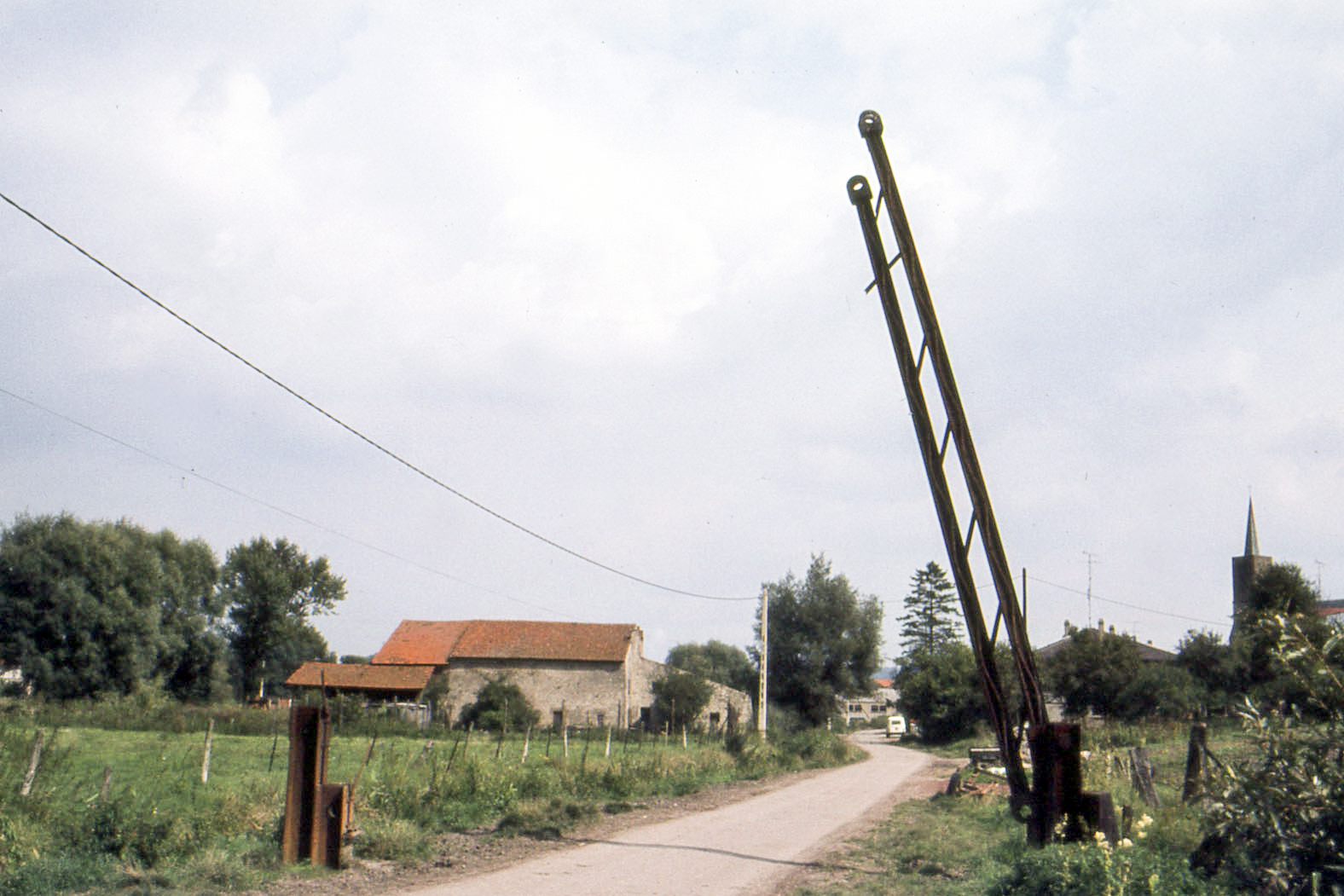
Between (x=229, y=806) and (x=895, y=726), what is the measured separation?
A: 75.4 meters

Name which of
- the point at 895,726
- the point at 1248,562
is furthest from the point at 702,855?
the point at 1248,562

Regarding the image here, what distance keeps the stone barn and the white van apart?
24432 millimetres

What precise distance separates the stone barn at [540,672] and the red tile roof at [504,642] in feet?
0.18

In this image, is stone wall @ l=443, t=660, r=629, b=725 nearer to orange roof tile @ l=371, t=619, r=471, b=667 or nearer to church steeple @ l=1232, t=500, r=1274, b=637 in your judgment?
orange roof tile @ l=371, t=619, r=471, b=667

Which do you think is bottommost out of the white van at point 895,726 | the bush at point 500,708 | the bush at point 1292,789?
the white van at point 895,726

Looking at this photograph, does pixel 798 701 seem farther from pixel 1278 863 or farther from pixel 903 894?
pixel 1278 863

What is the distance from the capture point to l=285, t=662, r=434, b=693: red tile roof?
5925cm

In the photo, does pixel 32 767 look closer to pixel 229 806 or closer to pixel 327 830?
pixel 229 806

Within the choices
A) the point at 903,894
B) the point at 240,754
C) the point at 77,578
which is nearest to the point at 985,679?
the point at 903,894

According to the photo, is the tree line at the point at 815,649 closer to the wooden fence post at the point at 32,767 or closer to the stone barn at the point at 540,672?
the stone barn at the point at 540,672

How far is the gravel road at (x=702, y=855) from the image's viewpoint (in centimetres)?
988

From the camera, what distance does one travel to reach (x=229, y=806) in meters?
11.3

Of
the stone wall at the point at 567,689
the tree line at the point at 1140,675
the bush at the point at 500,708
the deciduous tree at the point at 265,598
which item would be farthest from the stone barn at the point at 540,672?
the deciduous tree at the point at 265,598

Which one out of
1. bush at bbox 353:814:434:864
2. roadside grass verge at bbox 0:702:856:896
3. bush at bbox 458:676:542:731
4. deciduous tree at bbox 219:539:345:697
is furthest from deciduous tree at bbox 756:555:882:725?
bush at bbox 353:814:434:864
